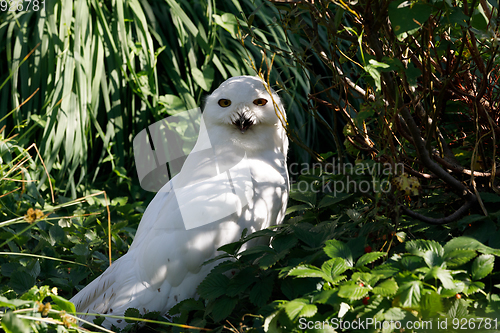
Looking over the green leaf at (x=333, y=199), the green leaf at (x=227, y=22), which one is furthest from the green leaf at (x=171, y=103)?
the green leaf at (x=333, y=199)

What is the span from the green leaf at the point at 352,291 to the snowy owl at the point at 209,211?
27.7 inches

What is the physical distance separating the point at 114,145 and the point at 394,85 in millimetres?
2446

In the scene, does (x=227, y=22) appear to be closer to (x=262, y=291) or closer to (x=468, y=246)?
(x=262, y=291)

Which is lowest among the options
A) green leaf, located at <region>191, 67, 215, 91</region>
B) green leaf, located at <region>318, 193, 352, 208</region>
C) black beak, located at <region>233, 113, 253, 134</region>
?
green leaf, located at <region>318, 193, 352, 208</region>

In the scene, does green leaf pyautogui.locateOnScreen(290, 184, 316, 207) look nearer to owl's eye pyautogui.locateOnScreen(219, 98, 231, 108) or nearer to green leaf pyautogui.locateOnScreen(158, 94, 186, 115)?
owl's eye pyautogui.locateOnScreen(219, 98, 231, 108)

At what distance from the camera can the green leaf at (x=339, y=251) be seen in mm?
1007

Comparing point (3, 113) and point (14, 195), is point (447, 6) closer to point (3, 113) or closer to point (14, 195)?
point (14, 195)

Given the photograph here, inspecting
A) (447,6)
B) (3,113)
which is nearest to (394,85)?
(447,6)

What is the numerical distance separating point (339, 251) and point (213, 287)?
366mm

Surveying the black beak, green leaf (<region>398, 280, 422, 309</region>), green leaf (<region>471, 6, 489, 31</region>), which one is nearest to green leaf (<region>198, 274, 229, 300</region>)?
green leaf (<region>398, 280, 422, 309</region>)

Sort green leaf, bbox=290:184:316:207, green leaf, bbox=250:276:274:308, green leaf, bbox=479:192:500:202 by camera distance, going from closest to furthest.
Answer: green leaf, bbox=250:276:274:308 → green leaf, bbox=479:192:500:202 → green leaf, bbox=290:184:316:207

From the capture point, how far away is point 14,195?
2.48 m

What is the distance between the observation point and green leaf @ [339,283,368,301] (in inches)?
34.6

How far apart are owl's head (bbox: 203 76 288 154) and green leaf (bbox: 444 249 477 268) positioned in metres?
0.88
